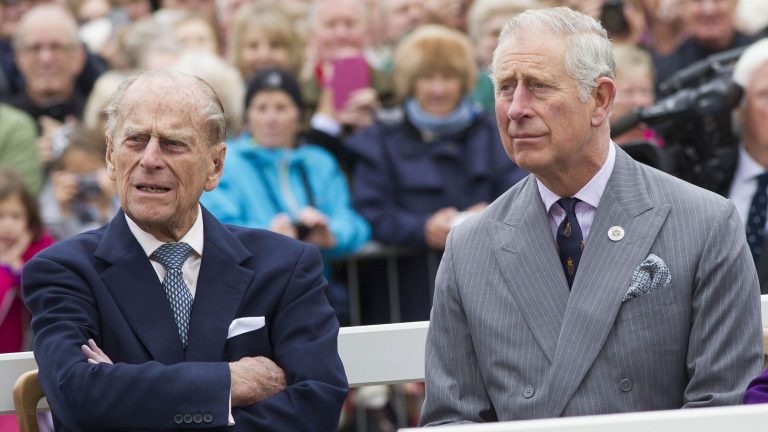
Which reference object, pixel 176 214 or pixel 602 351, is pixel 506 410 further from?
pixel 176 214

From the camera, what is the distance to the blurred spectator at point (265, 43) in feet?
25.1

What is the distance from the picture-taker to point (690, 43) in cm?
762

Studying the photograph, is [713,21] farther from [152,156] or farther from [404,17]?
[152,156]

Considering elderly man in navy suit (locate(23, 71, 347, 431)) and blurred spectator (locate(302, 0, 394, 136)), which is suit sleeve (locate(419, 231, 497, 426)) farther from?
blurred spectator (locate(302, 0, 394, 136))

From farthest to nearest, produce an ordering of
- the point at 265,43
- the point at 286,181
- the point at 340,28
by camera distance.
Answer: the point at 340,28 < the point at 265,43 < the point at 286,181

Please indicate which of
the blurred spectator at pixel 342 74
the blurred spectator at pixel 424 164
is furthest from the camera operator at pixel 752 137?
the blurred spectator at pixel 342 74

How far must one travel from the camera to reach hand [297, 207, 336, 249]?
257 inches

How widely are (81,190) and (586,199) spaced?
3632mm

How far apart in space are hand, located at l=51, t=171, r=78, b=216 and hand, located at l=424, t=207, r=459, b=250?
1.68 metres

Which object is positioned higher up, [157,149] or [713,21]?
[157,149]

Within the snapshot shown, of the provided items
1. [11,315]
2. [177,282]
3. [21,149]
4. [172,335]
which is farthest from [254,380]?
[21,149]

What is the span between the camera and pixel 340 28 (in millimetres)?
7812

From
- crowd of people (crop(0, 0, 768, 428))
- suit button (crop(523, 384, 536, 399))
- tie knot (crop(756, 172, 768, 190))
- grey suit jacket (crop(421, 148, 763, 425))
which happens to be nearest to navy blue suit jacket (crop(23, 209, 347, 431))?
grey suit jacket (crop(421, 148, 763, 425))

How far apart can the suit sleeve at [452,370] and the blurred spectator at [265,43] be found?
396 centimetres
